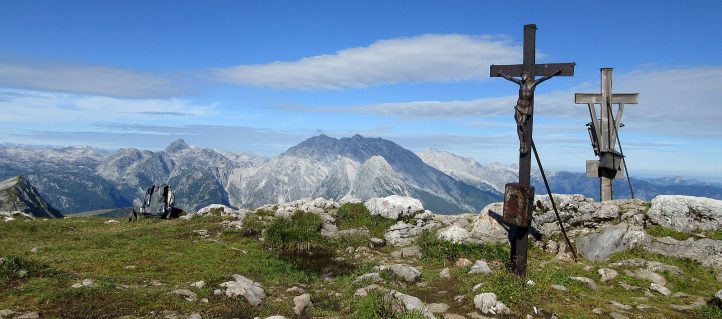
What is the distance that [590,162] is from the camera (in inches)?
797

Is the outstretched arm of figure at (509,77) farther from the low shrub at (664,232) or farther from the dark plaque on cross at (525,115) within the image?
the low shrub at (664,232)

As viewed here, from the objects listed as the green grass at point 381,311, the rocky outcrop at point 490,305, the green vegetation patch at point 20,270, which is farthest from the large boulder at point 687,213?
the green vegetation patch at point 20,270

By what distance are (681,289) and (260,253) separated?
1553 centimetres

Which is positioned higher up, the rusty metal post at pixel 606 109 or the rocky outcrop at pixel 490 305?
the rusty metal post at pixel 606 109

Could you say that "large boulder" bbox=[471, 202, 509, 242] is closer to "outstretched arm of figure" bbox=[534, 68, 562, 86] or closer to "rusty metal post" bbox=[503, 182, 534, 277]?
"rusty metal post" bbox=[503, 182, 534, 277]

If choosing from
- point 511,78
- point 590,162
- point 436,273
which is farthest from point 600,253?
point 511,78

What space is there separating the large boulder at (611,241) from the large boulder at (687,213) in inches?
56.7

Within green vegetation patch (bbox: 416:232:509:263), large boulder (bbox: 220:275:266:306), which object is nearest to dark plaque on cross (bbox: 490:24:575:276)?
green vegetation patch (bbox: 416:232:509:263)

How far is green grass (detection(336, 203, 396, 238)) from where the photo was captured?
23350mm

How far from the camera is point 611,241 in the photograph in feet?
54.1

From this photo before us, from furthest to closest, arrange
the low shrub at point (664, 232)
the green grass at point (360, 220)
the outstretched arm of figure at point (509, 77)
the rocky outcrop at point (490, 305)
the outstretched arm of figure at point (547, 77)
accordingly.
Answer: the green grass at point (360, 220), the low shrub at point (664, 232), the outstretched arm of figure at point (509, 77), the outstretched arm of figure at point (547, 77), the rocky outcrop at point (490, 305)

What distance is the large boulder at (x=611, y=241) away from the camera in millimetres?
16141

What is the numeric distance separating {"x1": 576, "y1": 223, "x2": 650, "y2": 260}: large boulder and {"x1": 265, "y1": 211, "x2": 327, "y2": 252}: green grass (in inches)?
464

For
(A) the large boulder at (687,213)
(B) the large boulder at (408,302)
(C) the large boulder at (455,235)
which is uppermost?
(A) the large boulder at (687,213)
